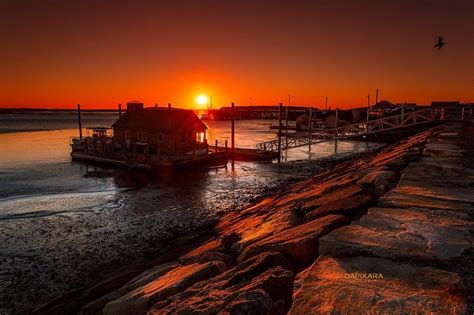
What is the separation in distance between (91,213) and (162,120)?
15.8m

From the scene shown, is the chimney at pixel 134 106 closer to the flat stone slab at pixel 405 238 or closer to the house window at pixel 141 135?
the house window at pixel 141 135

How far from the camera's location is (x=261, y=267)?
3.21m

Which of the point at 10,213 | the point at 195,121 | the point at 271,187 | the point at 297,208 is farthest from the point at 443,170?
the point at 195,121

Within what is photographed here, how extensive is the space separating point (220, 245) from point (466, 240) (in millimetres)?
3398

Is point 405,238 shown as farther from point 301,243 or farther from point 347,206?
point 347,206

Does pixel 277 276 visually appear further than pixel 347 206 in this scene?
No

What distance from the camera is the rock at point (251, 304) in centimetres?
237

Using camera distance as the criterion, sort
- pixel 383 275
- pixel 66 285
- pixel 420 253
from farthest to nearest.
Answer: pixel 66 285 → pixel 420 253 → pixel 383 275

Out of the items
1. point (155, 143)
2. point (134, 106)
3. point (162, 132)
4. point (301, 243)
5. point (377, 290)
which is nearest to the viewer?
point (377, 290)

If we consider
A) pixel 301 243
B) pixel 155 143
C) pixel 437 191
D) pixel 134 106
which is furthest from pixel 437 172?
pixel 134 106

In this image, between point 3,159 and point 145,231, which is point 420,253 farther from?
point 3,159

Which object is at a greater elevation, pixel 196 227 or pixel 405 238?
pixel 405 238

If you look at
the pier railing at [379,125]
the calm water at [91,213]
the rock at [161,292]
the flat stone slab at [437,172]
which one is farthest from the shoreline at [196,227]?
the flat stone slab at [437,172]

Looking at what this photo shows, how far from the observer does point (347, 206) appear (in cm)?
427
